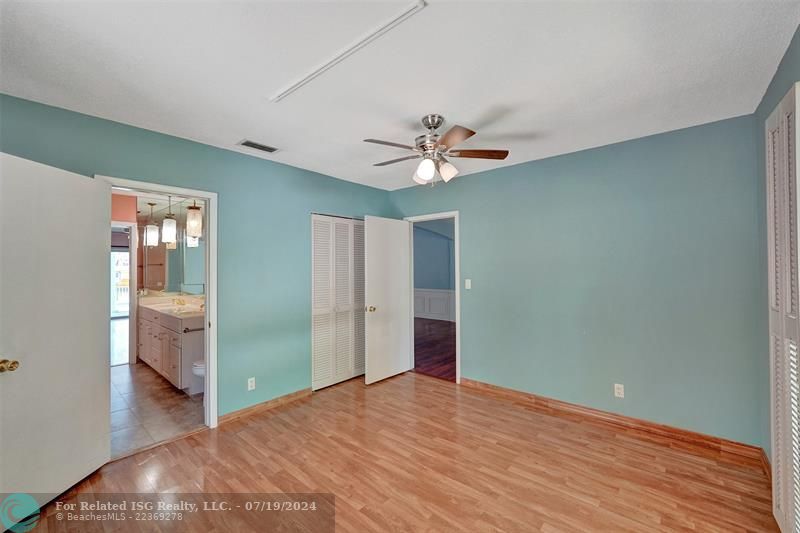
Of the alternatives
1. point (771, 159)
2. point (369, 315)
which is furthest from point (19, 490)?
point (771, 159)

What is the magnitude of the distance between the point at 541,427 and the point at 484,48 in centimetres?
293

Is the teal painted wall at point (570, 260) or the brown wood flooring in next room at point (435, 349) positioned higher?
the teal painted wall at point (570, 260)

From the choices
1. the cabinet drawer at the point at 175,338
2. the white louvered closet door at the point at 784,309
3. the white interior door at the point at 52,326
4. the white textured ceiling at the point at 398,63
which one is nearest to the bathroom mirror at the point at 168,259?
the cabinet drawer at the point at 175,338

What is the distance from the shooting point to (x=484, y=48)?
1.64 m

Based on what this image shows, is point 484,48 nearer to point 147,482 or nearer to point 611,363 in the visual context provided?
point 611,363

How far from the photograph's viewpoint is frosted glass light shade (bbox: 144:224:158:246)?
15.3 feet

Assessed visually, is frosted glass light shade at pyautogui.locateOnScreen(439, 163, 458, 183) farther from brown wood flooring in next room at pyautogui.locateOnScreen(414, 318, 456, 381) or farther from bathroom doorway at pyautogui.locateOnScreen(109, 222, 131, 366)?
bathroom doorway at pyautogui.locateOnScreen(109, 222, 131, 366)

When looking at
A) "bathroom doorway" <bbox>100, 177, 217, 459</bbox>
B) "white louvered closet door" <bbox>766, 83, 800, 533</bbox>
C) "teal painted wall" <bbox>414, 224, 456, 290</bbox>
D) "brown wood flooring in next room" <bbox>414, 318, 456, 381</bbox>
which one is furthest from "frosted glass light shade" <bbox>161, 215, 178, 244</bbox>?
"teal painted wall" <bbox>414, 224, 456, 290</bbox>

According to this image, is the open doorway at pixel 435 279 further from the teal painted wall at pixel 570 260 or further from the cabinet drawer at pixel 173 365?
the cabinet drawer at pixel 173 365

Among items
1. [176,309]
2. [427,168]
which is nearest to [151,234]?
[176,309]

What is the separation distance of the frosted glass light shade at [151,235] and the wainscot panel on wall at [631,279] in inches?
172

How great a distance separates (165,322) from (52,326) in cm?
211

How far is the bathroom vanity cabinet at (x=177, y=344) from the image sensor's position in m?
3.61

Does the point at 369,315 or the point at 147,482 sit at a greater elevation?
the point at 369,315
